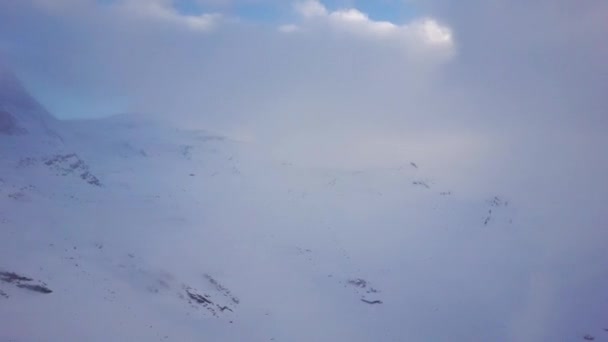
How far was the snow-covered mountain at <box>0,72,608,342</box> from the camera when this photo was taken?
26113 mm

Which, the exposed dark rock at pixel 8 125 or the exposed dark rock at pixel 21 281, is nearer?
the exposed dark rock at pixel 21 281

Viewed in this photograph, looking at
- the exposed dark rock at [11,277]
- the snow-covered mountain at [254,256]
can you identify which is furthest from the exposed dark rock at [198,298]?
the exposed dark rock at [11,277]

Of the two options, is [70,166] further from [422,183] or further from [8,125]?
[422,183]

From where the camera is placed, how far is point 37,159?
43.7 meters

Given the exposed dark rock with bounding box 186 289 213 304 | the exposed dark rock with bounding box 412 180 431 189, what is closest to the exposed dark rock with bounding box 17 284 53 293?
the exposed dark rock with bounding box 186 289 213 304

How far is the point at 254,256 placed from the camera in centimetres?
3747

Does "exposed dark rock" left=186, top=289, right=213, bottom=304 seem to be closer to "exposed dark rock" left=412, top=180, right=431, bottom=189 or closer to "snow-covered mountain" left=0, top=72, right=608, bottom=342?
"snow-covered mountain" left=0, top=72, right=608, bottom=342

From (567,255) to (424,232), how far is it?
1292 cm

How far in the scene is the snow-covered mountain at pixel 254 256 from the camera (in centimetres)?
2611

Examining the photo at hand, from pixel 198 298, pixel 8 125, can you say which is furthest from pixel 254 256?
pixel 8 125

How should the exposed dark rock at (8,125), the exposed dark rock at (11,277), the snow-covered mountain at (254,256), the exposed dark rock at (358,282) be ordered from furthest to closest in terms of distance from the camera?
1. the exposed dark rock at (8,125)
2. the exposed dark rock at (358,282)
3. the snow-covered mountain at (254,256)
4. the exposed dark rock at (11,277)

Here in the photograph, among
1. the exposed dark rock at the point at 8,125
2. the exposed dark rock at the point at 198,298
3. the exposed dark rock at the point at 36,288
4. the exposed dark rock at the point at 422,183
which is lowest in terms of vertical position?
the exposed dark rock at the point at 36,288

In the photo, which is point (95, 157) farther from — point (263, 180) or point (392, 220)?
point (392, 220)

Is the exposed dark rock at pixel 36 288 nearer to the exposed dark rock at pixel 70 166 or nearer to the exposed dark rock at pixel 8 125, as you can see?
the exposed dark rock at pixel 70 166
